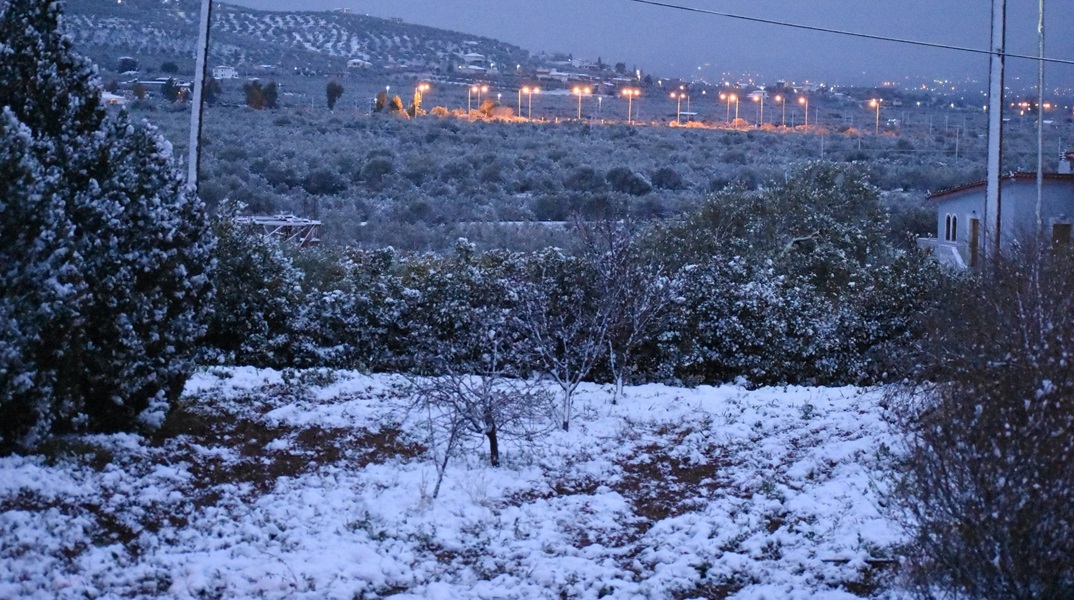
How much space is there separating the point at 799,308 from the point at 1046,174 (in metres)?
11.4

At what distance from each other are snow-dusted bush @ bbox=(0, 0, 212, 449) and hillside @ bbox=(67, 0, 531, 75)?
41594mm

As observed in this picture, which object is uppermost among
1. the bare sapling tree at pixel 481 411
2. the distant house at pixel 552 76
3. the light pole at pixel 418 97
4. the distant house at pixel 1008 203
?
the distant house at pixel 552 76

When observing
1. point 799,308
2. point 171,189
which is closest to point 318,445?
point 171,189

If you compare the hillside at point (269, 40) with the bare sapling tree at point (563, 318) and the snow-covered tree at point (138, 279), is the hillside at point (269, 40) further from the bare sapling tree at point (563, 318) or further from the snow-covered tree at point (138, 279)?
the snow-covered tree at point (138, 279)

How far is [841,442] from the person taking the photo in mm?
8852

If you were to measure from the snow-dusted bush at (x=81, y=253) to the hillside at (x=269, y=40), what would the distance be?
136 feet

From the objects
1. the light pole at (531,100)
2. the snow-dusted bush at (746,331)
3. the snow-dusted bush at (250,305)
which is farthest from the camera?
the light pole at (531,100)

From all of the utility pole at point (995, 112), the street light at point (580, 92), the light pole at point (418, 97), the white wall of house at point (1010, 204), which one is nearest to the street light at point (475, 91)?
the light pole at point (418, 97)

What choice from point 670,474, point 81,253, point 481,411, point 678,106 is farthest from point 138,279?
point 678,106

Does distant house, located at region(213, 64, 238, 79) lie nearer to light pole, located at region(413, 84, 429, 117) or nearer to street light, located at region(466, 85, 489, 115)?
light pole, located at region(413, 84, 429, 117)

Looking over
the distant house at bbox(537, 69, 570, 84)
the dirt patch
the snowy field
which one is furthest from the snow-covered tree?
the distant house at bbox(537, 69, 570, 84)

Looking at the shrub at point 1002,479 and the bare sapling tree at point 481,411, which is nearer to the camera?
the shrub at point 1002,479

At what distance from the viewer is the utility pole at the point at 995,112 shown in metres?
12.9

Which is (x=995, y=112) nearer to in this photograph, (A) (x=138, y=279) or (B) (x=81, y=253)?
(A) (x=138, y=279)
